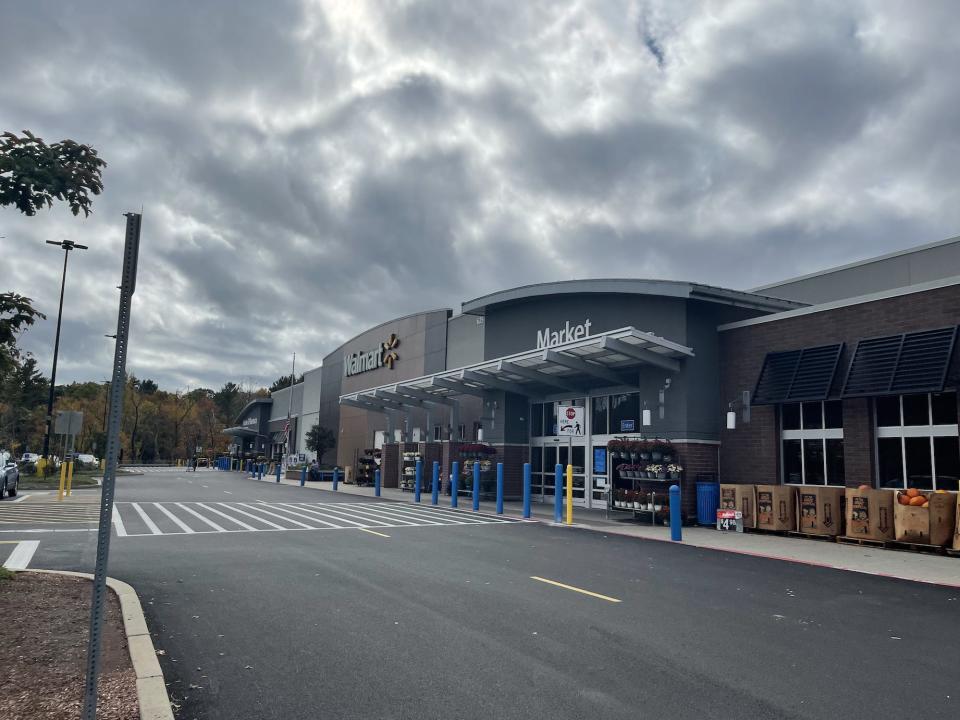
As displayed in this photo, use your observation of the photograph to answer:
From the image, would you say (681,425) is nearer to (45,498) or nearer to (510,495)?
(510,495)

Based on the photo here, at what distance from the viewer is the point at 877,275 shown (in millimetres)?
24062

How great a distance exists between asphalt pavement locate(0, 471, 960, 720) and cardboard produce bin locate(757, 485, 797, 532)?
150 inches

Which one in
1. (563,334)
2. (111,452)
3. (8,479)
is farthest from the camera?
(563,334)

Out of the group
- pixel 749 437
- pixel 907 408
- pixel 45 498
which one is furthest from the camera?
pixel 45 498

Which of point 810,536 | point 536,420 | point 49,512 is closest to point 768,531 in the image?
point 810,536

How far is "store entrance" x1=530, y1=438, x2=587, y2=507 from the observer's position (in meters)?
25.2

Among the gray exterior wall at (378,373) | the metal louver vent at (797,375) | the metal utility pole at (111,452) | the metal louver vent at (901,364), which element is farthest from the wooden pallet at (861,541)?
the gray exterior wall at (378,373)

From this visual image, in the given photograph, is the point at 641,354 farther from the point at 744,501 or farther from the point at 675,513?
the point at 675,513

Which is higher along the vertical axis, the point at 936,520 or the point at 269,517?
the point at 936,520

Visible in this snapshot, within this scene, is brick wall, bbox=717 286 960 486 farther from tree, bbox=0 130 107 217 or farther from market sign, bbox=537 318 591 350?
tree, bbox=0 130 107 217

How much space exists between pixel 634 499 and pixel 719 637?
12.2m

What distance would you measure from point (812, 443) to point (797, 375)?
1789 millimetres

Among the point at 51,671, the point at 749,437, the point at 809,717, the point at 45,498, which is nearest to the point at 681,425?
the point at 749,437

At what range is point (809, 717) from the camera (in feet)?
15.6
